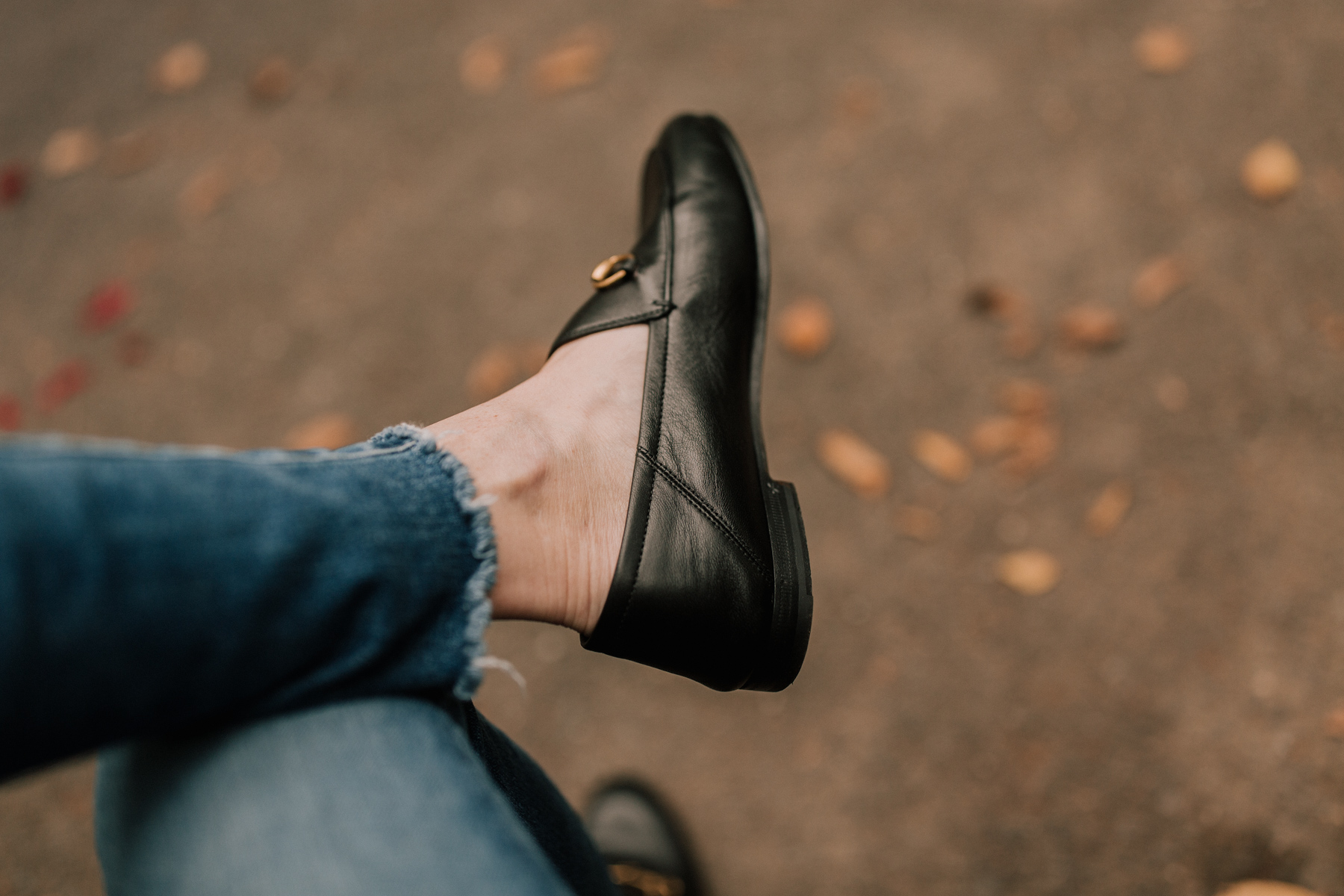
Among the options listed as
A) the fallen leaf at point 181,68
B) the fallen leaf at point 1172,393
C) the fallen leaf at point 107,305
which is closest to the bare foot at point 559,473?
the fallen leaf at point 1172,393

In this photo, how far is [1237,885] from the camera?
3.59 ft

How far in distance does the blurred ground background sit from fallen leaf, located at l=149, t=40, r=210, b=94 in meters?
0.02

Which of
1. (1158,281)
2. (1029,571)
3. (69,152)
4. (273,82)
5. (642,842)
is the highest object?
(273,82)

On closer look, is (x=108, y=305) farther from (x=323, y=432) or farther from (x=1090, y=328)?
(x=1090, y=328)

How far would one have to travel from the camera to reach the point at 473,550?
0.69m

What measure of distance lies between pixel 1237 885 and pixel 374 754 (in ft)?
4.08

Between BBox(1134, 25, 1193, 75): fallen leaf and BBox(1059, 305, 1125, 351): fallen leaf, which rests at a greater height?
BBox(1134, 25, 1193, 75): fallen leaf

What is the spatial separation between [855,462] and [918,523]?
0.15 meters

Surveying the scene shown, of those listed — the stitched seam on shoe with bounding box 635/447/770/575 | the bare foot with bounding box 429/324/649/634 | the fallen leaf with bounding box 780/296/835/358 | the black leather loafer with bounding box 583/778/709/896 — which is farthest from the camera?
the fallen leaf with bounding box 780/296/835/358

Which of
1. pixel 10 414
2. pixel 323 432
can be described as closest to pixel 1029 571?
pixel 323 432

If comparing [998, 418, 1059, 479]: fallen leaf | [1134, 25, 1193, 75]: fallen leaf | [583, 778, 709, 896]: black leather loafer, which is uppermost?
[1134, 25, 1193, 75]: fallen leaf

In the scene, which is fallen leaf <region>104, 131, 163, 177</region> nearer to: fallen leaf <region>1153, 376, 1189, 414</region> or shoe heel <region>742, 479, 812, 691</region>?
shoe heel <region>742, 479, 812, 691</region>

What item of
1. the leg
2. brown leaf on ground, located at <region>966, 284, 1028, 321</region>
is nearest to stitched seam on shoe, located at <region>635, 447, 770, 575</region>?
the leg

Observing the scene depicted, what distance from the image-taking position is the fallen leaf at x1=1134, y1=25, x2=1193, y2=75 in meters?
1.50
